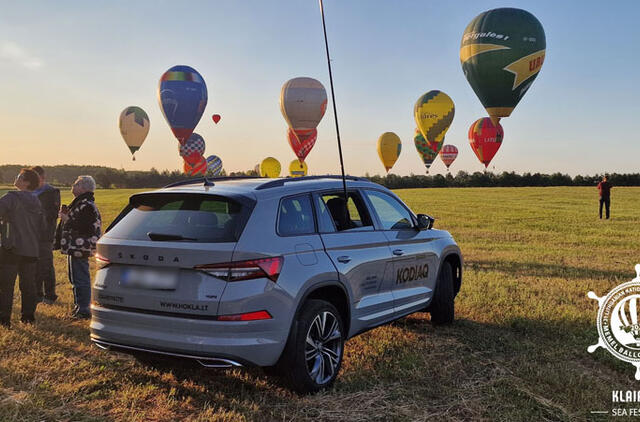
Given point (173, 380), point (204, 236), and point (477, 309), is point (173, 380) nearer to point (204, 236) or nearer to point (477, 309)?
point (204, 236)

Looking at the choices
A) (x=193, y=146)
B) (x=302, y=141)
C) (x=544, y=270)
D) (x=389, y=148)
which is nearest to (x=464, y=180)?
(x=389, y=148)

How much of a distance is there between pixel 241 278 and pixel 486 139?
142 ft

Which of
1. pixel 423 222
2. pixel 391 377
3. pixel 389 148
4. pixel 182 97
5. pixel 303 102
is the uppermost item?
pixel 303 102

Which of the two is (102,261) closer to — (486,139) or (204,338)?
(204,338)

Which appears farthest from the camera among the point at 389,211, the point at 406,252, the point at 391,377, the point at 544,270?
the point at 544,270

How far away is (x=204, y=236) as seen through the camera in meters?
4.51

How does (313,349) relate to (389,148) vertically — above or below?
below

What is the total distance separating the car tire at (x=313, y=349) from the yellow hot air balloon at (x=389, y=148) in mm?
54815

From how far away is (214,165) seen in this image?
70.6 metres

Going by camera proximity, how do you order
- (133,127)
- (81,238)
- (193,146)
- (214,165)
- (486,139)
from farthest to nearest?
(214,165) → (193,146) → (486,139) → (133,127) → (81,238)

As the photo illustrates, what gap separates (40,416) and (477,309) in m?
5.43

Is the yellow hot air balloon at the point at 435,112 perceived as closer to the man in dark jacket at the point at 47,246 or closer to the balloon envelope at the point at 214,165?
the balloon envelope at the point at 214,165

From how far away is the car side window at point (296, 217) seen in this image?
15.8 feet

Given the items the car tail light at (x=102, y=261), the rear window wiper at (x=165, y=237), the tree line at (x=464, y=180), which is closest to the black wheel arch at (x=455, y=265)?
the rear window wiper at (x=165, y=237)
